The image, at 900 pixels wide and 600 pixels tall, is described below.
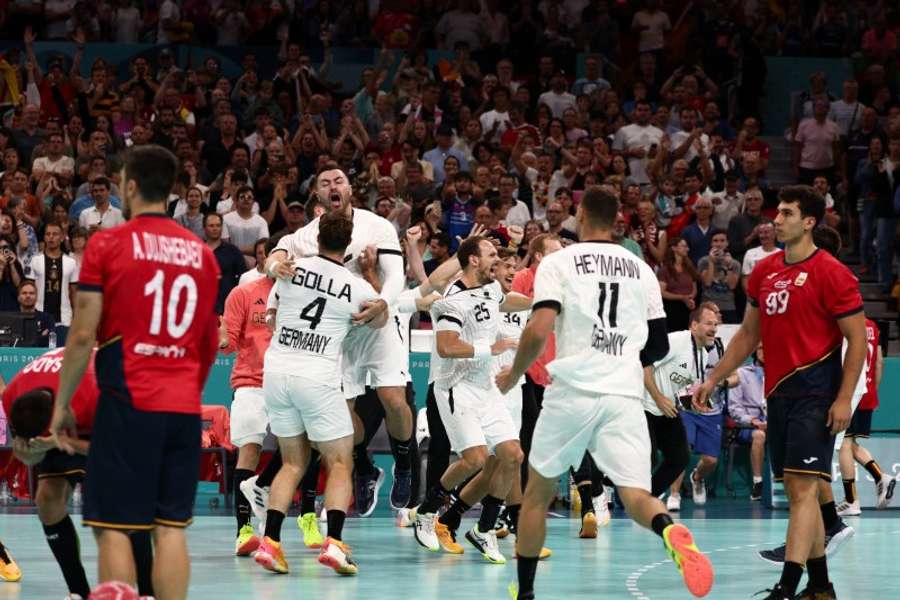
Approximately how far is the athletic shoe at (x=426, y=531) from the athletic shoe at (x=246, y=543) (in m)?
1.30

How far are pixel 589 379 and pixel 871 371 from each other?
8.84m

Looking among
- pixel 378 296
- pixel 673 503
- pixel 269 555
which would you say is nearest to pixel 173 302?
pixel 378 296

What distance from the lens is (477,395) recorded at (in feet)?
38.2

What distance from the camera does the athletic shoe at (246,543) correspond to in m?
11.8

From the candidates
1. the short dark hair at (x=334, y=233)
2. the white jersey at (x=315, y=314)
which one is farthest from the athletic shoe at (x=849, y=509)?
the short dark hair at (x=334, y=233)

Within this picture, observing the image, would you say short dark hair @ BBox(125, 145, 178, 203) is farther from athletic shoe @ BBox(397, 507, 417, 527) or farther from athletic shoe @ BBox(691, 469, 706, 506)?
athletic shoe @ BBox(691, 469, 706, 506)

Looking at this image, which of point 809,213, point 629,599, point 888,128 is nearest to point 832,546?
point 629,599

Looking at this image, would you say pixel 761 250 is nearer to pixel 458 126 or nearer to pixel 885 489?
pixel 885 489

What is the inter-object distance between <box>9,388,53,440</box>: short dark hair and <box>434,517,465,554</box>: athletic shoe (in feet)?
16.1


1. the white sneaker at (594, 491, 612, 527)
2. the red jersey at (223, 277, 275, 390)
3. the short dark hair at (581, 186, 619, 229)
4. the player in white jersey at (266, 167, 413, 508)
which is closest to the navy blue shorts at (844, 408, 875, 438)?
the white sneaker at (594, 491, 612, 527)

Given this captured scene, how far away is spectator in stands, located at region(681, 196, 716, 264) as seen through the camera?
2047 cm

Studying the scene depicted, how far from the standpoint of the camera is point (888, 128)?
2377 centimetres

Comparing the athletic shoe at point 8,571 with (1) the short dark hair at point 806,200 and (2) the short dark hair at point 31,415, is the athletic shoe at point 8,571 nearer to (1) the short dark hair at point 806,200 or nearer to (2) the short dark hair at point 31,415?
(2) the short dark hair at point 31,415

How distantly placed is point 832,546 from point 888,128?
14132 millimetres
